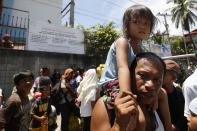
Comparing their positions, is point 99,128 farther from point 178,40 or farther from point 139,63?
point 178,40

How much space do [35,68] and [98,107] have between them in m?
8.63

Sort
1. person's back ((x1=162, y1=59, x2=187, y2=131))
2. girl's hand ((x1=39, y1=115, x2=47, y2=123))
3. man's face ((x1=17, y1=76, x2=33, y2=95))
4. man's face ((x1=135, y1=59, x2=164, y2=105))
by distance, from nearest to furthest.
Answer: man's face ((x1=135, y1=59, x2=164, y2=105)), person's back ((x1=162, y1=59, x2=187, y2=131)), man's face ((x1=17, y1=76, x2=33, y2=95)), girl's hand ((x1=39, y1=115, x2=47, y2=123))

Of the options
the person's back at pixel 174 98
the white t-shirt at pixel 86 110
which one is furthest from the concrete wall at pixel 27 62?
the person's back at pixel 174 98

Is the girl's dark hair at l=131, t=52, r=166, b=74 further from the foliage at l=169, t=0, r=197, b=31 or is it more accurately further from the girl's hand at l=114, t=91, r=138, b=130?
the foliage at l=169, t=0, r=197, b=31

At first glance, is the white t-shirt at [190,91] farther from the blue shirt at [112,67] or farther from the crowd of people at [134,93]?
the blue shirt at [112,67]

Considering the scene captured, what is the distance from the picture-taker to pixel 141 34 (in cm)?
Result: 213

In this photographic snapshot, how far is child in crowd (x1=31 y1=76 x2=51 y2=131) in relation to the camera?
4730 mm

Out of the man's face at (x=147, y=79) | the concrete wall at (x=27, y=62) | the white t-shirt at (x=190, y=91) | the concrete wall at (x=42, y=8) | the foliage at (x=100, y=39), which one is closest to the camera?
the man's face at (x=147, y=79)

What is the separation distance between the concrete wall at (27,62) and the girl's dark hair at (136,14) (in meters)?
7.44

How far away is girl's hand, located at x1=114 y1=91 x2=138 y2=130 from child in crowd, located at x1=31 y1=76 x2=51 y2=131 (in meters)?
3.47

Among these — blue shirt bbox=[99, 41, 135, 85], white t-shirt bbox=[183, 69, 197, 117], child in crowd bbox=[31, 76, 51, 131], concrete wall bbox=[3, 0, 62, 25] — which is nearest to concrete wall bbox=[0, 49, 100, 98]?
child in crowd bbox=[31, 76, 51, 131]

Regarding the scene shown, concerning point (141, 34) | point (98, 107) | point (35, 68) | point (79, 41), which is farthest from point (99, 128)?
point (79, 41)

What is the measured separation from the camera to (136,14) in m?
2.09

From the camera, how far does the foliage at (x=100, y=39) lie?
1321cm
